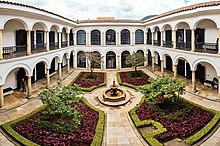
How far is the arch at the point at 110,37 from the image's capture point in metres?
34.1

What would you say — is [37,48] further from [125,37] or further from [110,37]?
[125,37]

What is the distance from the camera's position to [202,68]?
2311cm

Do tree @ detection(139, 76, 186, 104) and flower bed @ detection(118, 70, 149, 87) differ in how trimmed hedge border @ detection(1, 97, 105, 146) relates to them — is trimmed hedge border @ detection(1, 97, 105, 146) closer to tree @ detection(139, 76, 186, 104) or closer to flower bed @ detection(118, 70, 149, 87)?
tree @ detection(139, 76, 186, 104)

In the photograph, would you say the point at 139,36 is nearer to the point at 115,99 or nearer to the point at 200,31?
the point at 200,31

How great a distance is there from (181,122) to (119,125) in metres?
4.03

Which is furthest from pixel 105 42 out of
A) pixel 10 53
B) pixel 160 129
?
pixel 160 129

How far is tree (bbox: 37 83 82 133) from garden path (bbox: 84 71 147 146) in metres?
2.20

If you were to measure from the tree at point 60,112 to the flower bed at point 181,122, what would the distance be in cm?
483

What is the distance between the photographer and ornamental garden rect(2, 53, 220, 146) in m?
12.1

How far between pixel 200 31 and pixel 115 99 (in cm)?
1188

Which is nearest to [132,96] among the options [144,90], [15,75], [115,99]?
[115,99]

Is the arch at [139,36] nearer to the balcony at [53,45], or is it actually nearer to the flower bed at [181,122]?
the balcony at [53,45]

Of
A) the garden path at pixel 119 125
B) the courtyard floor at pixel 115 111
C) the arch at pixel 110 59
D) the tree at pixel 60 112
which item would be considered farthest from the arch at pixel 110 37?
the tree at pixel 60 112

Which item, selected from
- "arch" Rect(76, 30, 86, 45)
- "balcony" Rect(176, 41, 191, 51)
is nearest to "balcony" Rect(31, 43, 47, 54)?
"arch" Rect(76, 30, 86, 45)
